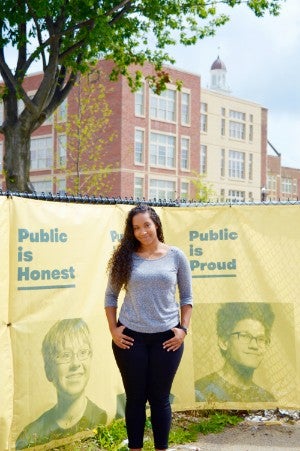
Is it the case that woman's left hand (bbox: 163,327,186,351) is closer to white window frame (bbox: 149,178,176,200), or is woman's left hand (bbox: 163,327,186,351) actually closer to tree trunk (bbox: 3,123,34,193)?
tree trunk (bbox: 3,123,34,193)

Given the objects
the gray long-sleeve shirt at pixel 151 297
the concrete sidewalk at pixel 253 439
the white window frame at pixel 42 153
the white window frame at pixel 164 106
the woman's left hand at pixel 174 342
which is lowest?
the concrete sidewalk at pixel 253 439

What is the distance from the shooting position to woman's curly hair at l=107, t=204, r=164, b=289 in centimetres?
485

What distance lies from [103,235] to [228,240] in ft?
4.57

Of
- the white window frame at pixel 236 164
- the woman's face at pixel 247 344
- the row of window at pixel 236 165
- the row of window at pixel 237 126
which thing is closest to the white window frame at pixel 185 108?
the row of window at pixel 236 165

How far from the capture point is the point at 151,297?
4.78m

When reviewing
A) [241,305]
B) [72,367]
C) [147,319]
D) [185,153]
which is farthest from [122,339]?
[185,153]

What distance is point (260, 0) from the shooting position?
59.4ft

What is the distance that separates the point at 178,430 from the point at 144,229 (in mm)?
2493

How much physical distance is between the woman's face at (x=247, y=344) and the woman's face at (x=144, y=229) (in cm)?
243

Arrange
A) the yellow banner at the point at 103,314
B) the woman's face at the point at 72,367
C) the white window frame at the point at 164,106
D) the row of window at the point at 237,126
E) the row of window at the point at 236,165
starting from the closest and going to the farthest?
the yellow banner at the point at 103,314, the woman's face at the point at 72,367, the white window frame at the point at 164,106, the row of window at the point at 236,165, the row of window at the point at 237,126

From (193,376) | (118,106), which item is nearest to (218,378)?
(193,376)

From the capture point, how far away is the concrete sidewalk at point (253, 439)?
617cm

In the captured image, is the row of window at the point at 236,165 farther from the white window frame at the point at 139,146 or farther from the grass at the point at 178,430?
the grass at the point at 178,430

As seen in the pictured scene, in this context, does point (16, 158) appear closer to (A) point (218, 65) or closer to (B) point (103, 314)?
(B) point (103, 314)
